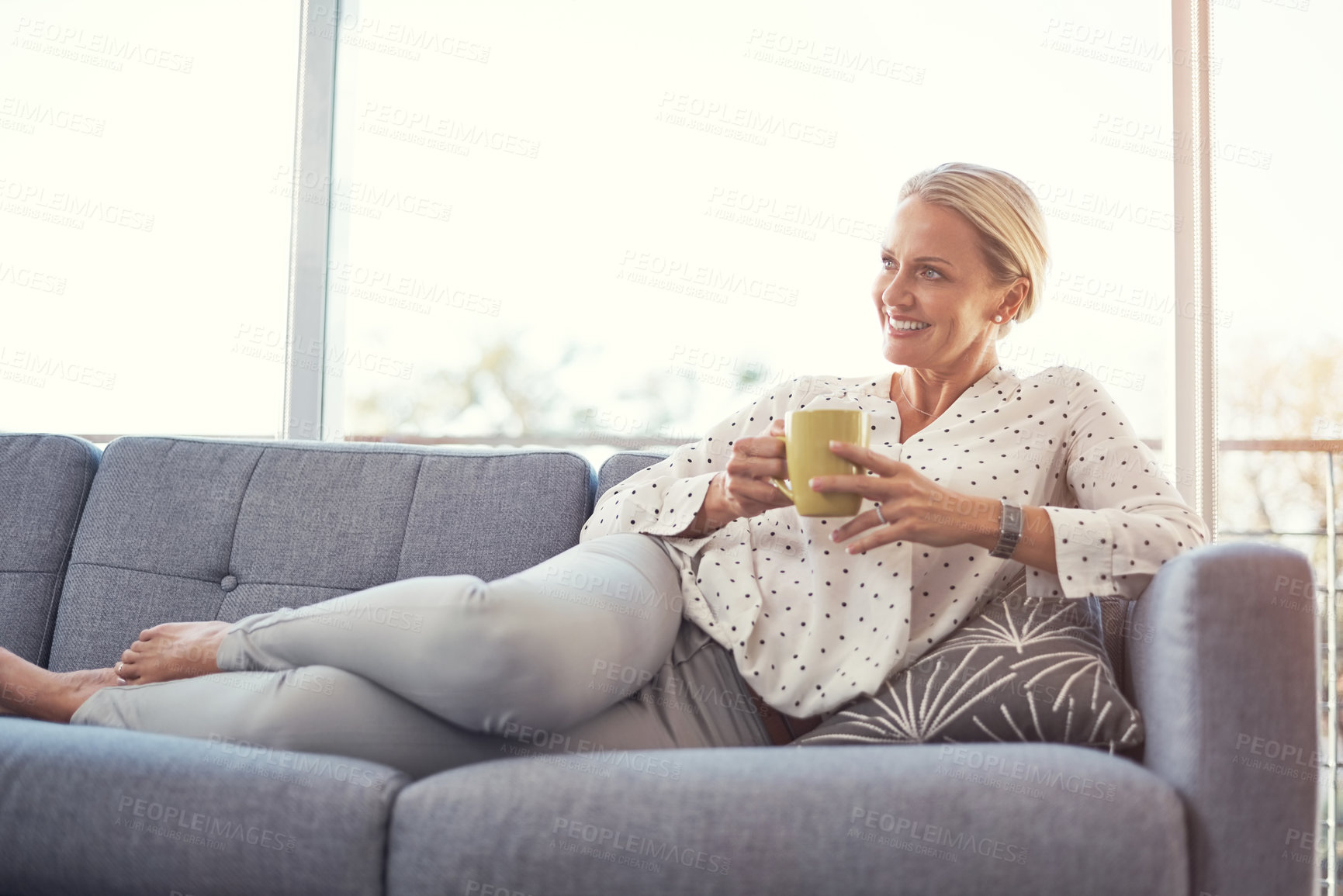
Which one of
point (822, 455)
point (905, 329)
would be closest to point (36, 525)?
point (822, 455)

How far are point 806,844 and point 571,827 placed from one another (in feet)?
0.70

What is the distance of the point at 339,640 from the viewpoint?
1.10 meters

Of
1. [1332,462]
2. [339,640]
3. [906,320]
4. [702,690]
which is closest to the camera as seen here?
[339,640]

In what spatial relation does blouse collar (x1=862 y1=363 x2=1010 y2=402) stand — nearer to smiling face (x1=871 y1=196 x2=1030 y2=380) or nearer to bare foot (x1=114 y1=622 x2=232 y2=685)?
smiling face (x1=871 y1=196 x2=1030 y2=380)

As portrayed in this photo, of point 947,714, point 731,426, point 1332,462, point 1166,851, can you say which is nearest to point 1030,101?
point 1332,462

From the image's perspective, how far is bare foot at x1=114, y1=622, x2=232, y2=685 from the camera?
50.0 inches

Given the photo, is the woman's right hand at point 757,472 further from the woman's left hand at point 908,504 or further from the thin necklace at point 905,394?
the thin necklace at point 905,394

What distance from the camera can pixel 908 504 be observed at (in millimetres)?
1177

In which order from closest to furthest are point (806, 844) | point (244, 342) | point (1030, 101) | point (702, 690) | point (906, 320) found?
point (806, 844) → point (702, 690) → point (906, 320) → point (1030, 101) → point (244, 342)

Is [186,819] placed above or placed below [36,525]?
below

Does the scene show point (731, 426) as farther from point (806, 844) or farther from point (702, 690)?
point (806, 844)

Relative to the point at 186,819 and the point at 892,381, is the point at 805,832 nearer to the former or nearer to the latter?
the point at 186,819

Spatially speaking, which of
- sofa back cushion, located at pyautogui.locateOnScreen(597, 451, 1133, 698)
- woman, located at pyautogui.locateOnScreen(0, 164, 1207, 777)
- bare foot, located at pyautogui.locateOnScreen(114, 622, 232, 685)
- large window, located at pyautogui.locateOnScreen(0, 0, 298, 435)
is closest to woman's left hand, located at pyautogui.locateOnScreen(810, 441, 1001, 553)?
woman, located at pyautogui.locateOnScreen(0, 164, 1207, 777)

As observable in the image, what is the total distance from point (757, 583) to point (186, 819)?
2.45 feet
